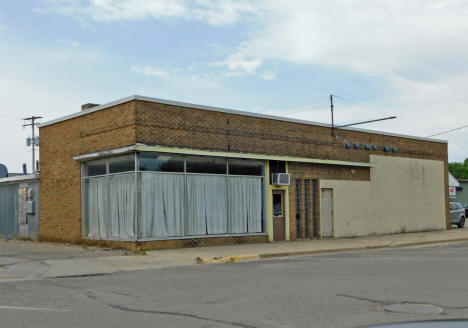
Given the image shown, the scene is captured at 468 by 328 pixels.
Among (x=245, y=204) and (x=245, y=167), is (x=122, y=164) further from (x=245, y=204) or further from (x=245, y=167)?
(x=245, y=204)

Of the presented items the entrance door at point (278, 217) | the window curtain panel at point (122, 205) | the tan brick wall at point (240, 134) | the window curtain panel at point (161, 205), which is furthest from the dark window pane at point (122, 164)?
the entrance door at point (278, 217)

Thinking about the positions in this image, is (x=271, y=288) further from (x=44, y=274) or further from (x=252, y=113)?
(x=252, y=113)

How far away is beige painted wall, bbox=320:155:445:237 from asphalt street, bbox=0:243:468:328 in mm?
13003

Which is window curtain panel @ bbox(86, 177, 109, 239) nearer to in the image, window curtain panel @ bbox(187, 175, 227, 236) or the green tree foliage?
window curtain panel @ bbox(187, 175, 227, 236)

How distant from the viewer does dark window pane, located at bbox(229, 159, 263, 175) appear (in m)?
22.8

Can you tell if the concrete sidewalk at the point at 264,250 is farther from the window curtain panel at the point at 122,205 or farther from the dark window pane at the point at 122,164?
the dark window pane at the point at 122,164

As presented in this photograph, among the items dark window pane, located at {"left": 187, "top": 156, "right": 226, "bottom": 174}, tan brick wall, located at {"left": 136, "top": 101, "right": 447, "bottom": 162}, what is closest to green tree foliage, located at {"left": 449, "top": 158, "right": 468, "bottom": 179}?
tan brick wall, located at {"left": 136, "top": 101, "right": 447, "bottom": 162}

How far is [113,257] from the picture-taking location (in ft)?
58.2

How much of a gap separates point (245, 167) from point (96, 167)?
5757mm

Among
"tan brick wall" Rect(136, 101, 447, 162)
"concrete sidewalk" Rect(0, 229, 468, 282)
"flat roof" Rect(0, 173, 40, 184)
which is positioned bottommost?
"concrete sidewalk" Rect(0, 229, 468, 282)

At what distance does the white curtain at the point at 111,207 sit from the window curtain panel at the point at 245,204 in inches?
166

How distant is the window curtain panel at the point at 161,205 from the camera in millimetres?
19844

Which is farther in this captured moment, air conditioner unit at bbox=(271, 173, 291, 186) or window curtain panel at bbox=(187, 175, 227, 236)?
air conditioner unit at bbox=(271, 173, 291, 186)

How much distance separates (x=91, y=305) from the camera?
30.4 ft
